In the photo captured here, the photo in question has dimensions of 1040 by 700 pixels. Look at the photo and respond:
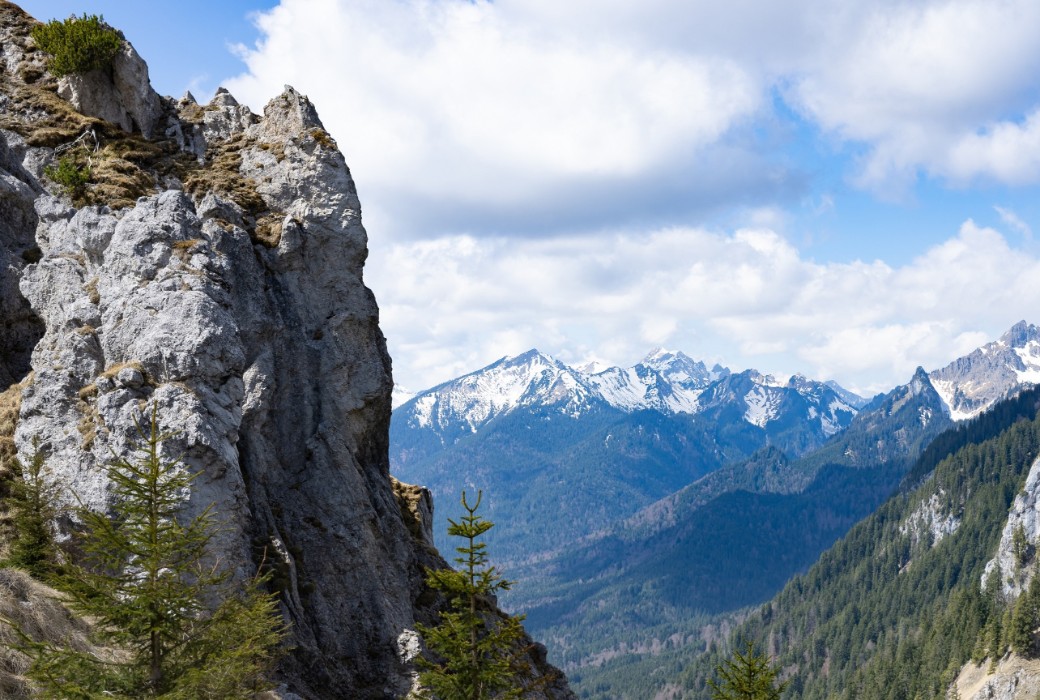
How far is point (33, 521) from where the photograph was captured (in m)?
25.5

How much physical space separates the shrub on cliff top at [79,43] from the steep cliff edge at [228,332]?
83cm

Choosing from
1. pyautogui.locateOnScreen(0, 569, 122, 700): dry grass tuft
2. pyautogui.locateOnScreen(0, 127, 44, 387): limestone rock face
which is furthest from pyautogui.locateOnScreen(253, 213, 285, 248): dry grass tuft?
pyautogui.locateOnScreen(0, 569, 122, 700): dry grass tuft

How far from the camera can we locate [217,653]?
19.6 meters

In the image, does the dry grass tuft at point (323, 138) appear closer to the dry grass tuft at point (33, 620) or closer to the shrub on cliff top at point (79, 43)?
the shrub on cliff top at point (79, 43)

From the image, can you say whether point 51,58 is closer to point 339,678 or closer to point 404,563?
point 404,563

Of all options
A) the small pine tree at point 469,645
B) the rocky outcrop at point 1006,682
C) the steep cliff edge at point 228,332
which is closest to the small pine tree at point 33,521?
the steep cliff edge at point 228,332

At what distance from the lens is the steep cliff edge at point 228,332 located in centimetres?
2862

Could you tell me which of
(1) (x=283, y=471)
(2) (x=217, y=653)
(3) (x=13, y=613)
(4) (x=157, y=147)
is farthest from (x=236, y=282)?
(2) (x=217, y=653)

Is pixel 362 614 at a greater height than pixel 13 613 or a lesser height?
lesser

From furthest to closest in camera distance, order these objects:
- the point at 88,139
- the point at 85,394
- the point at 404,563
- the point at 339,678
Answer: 1. the point at 88,139
2. the point at 404,563
3. the point at 339,678
4. the point at 85,394

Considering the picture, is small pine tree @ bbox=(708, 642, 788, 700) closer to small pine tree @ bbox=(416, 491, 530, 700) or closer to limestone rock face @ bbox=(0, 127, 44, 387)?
small pine tree @ bbox=(416, 491, 530, 700)

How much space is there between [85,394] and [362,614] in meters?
14.3

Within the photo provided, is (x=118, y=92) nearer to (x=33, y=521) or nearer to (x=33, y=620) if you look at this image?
(x=33, y=521)

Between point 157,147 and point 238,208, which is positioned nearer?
point 238,208
